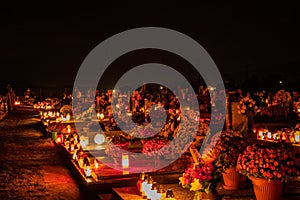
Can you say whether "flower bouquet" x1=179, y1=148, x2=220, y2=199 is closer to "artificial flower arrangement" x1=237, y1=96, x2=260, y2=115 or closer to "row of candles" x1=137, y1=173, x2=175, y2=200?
"row of candles" x1=137, y1=173, x2=175, y2=200

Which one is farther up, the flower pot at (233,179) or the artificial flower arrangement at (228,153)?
the artificial flower arrangement at (228,153)

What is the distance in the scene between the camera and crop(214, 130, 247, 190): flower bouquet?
26.7ft

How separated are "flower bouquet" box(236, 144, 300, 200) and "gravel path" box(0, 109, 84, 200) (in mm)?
4159

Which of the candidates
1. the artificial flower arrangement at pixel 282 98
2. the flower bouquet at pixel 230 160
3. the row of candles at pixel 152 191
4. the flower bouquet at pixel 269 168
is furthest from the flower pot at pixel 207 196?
the artificial flower arrangement at pixel 282 98

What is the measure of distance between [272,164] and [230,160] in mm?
1537

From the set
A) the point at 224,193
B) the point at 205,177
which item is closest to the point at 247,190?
the point at 224,193

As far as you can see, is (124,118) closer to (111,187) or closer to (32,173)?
(32,173)

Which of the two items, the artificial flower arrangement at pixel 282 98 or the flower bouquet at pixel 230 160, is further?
the artificial flower arrangement at pixel 282 98

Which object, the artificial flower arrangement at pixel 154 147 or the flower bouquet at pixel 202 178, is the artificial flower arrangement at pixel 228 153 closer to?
the flower bouquet at pixel 202 178

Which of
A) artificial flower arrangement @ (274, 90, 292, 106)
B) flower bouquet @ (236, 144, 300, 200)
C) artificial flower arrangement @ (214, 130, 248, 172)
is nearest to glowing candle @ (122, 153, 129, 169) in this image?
artificial flower arrangement @ (214, 130, 248, 172)

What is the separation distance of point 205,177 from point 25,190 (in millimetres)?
4930

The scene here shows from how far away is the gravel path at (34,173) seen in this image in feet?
32.2

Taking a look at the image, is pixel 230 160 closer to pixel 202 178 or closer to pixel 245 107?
pixel 202 178

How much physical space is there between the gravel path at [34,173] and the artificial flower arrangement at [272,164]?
4.21 meters
